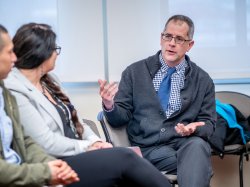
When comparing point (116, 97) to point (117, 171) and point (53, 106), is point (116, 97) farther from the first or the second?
point (117, 171)

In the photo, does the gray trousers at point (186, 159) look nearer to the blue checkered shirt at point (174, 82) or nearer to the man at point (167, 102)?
the man at point (167, 102)

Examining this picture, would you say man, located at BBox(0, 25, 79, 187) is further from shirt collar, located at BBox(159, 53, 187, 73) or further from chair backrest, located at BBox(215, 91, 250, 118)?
chair backrest, located at BBox(215, 91, 250, 118)

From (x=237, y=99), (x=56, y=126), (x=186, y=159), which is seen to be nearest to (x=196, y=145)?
(x=186, y=159)

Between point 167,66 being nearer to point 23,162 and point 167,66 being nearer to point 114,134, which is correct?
point 114,134

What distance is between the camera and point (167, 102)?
2.58 metres

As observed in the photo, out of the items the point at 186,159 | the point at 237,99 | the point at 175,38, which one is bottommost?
the point at 186,159

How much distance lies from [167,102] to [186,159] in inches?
17.3

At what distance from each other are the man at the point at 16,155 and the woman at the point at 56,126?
96 mm

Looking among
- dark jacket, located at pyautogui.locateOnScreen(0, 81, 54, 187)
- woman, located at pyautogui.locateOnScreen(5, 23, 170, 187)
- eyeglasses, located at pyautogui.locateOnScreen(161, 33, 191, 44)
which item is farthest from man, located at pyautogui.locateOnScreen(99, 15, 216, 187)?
dark jacket, located at pyautogui.locateOnScreen(0, 81, 54, 187)

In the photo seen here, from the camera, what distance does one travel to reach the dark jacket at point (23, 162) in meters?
1.45

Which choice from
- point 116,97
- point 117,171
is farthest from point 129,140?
point 117,171

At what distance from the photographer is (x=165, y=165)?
7.82 feet

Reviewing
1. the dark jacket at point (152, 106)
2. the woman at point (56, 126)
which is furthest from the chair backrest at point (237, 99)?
the woman at point (56, 126)

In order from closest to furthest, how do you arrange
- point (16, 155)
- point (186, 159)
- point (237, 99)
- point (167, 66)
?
1. point (16, 155)
2. point (186, 159)
3. point (167, 66)
4. point (237, 99)
